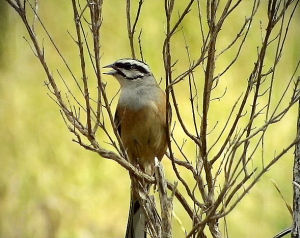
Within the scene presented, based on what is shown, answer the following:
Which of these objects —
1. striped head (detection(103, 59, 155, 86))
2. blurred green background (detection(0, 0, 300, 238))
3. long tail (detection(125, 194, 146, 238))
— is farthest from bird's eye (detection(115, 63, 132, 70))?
blurred green background (detection(0, 0, 300, 238))

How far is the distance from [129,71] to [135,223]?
405 mm

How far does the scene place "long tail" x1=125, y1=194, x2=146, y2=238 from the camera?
A: 6.38 feet

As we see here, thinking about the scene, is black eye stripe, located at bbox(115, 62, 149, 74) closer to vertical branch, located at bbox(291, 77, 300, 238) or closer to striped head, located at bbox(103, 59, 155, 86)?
striped head, located at bbox(103, 59, 155, 86)

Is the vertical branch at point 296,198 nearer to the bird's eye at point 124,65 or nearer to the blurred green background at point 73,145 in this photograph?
the bird's eye at point 124,65

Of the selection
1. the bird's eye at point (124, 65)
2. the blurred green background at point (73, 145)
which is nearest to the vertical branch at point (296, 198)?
the bird's eye at point (124, 65)

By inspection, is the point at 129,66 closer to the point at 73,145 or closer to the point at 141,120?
the point at 141,120

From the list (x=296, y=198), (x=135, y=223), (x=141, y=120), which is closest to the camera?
(x=296, y=198)

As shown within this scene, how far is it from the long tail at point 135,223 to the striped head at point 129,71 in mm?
328

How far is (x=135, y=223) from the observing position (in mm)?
1996

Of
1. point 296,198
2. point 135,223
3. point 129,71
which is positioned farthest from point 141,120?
point 296,198

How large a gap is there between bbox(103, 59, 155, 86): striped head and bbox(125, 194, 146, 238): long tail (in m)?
0.33

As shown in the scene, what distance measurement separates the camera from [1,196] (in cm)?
331

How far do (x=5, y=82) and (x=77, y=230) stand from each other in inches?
28.8

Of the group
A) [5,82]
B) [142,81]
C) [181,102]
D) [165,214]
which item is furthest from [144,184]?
[5,82]
